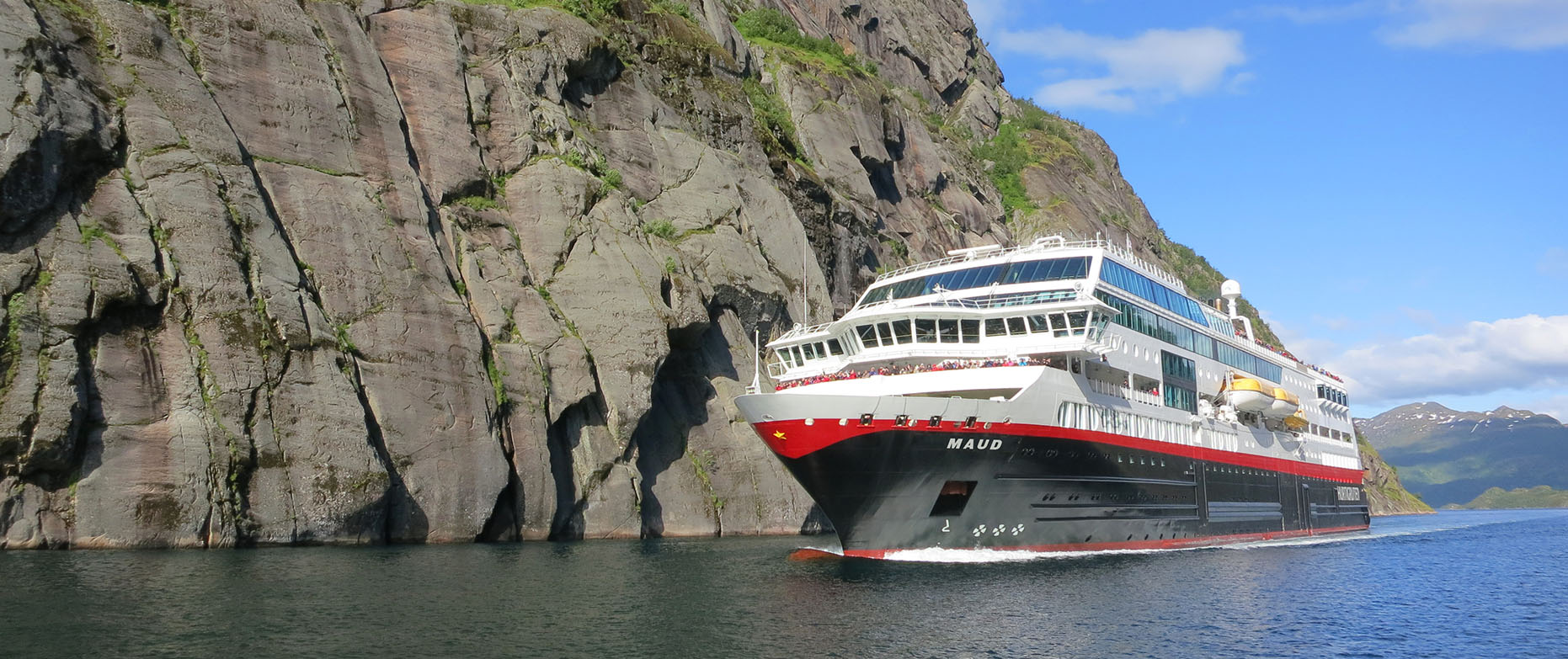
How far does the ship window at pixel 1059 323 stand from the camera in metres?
45.9

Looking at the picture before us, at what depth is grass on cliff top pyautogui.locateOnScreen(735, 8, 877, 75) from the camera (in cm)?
Result: 9900

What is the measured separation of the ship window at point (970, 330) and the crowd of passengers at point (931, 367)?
127cm

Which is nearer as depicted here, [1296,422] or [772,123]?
[1296,422]

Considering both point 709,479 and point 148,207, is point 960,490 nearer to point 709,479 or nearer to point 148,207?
point 709,479

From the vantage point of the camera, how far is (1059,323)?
46.2m

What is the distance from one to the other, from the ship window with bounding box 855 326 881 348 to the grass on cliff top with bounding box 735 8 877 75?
54385 millimetres

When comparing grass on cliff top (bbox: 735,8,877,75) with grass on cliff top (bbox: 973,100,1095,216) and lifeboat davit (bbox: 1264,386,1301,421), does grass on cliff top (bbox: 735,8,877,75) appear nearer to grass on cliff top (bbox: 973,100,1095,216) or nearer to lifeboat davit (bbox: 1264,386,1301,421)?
grass on cliff top (bbox: 973,100,1095,216)

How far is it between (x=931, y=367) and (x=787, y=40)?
62636 mm

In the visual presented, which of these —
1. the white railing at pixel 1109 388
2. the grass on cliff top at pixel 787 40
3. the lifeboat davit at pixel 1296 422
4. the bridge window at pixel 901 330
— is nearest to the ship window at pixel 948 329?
the bridge window at pixel 901 330

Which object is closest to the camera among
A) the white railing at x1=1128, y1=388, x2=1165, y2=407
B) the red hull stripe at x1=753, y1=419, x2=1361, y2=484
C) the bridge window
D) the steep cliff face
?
the red hull stripe at x1=753, y1=419, x2=1361, y2=484

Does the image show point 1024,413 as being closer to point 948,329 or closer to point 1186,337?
point 948,329

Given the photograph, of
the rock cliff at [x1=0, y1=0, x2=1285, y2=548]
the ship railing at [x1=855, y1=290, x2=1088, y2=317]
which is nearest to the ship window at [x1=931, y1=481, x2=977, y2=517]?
the ship railing at [x1=855, y1=290, x2=1088, y2=317]

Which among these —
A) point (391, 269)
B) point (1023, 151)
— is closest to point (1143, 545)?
point (391, 269)

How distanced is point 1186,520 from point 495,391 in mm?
31775
